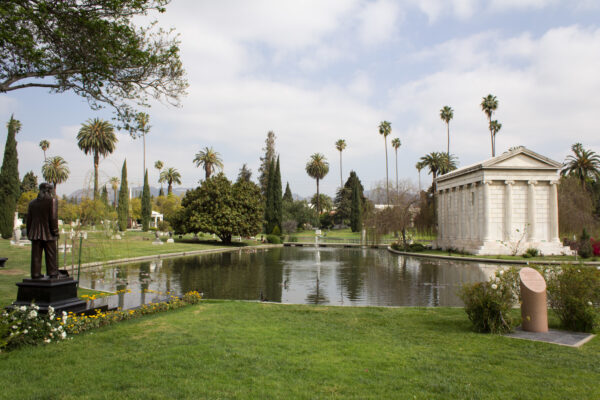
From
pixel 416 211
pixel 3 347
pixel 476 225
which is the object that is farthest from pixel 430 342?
pixel 416 211

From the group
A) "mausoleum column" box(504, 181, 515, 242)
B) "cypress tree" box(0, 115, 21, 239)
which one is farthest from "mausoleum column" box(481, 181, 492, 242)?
"cypress tree" box(0, 115, 21, 239)

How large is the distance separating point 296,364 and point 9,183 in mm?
43574

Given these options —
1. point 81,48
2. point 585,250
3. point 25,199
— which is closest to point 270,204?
point 25,199

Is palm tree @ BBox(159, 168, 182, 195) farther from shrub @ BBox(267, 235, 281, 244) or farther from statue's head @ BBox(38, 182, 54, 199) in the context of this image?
statue's head @ BBox(38, 182, 54, 199)

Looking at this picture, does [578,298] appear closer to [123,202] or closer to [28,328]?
[28,328]

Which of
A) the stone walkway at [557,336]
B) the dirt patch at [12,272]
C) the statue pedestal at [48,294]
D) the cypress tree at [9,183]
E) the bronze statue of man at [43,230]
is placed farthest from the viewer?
the cypress tree at [9,183]

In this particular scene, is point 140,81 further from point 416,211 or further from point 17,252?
point 416,211

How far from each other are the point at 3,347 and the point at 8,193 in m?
40.2

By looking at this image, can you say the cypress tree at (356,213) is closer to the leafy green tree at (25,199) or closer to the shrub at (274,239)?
the shrub at (274,239)

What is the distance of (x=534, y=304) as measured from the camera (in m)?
8.20

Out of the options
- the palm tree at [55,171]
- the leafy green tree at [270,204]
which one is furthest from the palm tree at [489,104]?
the palm tree at [55,171]

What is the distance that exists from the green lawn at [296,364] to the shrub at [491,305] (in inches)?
16.4

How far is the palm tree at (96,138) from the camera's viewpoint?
62.8 meters

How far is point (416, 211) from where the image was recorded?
47.6 m
